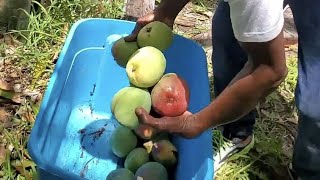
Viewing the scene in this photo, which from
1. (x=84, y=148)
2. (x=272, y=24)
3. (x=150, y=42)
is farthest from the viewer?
(x=84, y=148)

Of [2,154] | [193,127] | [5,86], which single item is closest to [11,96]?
[5,86]

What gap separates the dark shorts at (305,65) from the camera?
5.58 feet

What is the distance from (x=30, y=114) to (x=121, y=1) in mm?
824

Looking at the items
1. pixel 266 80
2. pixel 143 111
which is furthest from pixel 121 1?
pixel 266 80

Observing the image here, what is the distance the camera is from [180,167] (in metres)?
2.05

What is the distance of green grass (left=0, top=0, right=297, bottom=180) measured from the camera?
229cm

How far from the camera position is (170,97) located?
5.54ft

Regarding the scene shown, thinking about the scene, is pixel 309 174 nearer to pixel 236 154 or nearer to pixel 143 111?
pixel 236 154

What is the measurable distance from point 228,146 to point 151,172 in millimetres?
564

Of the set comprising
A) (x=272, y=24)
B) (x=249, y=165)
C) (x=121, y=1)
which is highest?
(x=272, y=24)

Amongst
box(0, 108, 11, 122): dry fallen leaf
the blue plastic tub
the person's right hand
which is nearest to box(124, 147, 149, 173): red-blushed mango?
the blue plastic tub

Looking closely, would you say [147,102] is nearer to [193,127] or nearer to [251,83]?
[193,127]

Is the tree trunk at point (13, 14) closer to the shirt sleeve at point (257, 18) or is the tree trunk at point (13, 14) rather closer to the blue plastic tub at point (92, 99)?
the blue plastic tub at point (92, 99)

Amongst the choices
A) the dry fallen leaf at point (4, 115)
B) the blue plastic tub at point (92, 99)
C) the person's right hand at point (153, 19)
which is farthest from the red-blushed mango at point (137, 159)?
the dry fallen leaf at point (4, 115)
